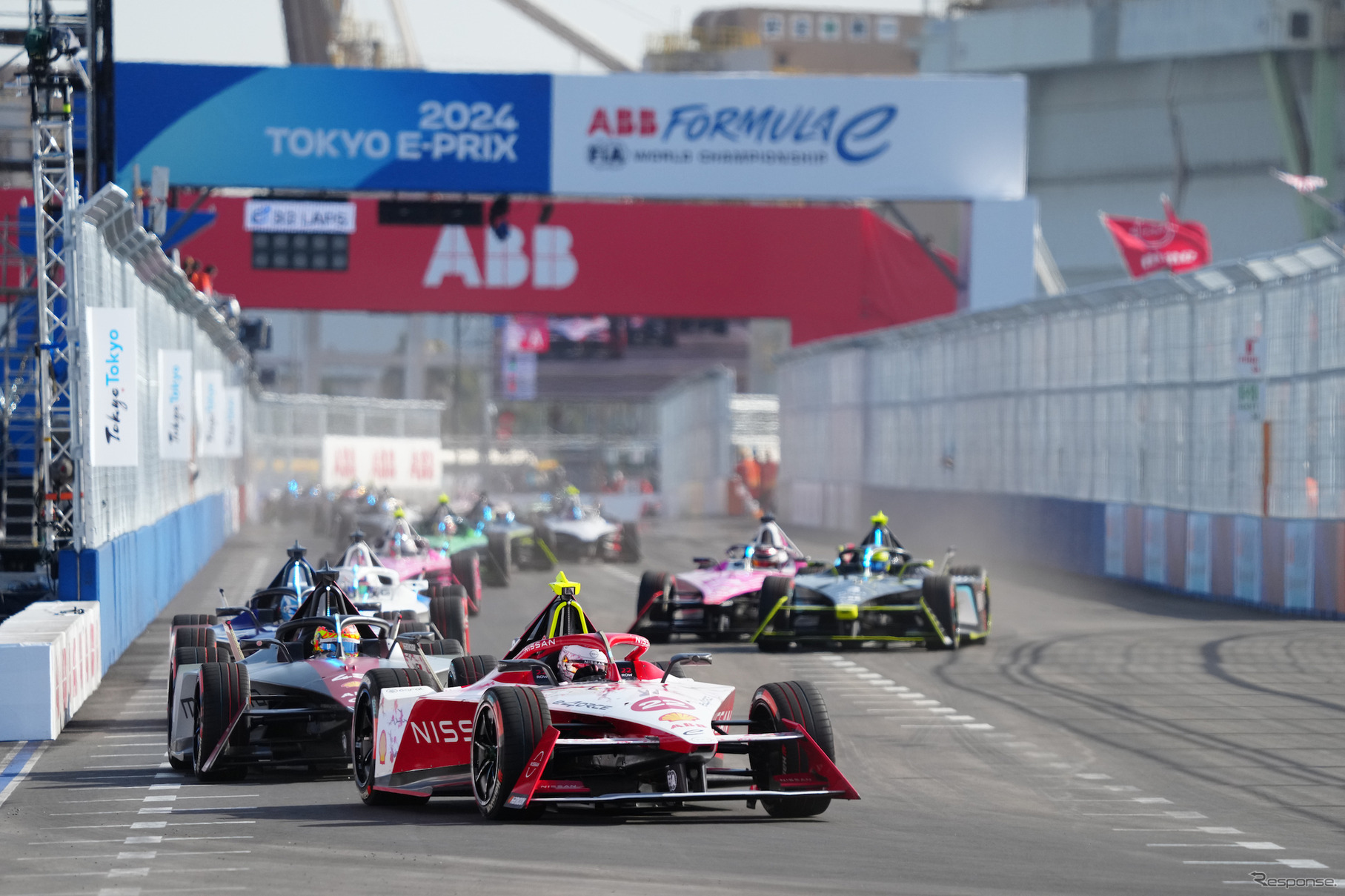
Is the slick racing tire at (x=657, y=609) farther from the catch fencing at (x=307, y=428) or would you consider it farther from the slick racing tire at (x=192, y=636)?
the catch fencing at (x=307, y=428)

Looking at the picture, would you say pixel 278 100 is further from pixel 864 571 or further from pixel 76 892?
pixel 76 892

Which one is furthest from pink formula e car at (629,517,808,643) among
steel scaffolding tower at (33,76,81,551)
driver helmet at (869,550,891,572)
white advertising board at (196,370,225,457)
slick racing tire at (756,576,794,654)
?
white advertising board at (196,370,225,457)

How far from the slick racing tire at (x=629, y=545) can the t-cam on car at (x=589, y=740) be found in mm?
23421

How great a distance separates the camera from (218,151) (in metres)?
41.4

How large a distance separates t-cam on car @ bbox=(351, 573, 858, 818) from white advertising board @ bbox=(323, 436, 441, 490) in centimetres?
5443

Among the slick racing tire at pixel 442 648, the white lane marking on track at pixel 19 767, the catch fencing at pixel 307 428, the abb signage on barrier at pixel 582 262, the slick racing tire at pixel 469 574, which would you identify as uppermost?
the abb signage on barrier at pixel 582 262

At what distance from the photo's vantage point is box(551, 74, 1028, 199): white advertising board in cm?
4228

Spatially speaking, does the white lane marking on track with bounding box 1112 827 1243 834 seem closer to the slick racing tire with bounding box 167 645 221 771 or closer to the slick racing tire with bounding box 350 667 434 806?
the slick racing tire with bounding box 350 667 434 806

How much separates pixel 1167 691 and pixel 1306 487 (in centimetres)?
919

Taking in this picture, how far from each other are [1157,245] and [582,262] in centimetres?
1480

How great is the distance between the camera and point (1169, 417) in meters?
29.0

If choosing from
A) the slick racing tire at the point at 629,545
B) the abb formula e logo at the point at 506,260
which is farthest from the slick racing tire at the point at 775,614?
the abb formula e logo at the point at 506,260

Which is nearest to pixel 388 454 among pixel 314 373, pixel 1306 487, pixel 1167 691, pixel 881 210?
pixel 314 373

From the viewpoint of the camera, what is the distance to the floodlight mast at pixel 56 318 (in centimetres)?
1784
